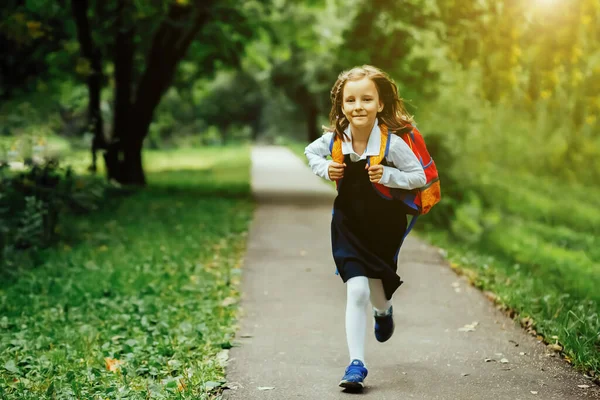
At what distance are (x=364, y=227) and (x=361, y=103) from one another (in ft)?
2.37

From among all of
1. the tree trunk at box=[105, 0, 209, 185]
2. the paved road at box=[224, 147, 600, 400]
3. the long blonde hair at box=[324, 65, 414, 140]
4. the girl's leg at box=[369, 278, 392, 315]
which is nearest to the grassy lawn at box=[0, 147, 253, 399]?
the paved road at box=[224, 147, 600, 400]

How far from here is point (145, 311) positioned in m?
6.61

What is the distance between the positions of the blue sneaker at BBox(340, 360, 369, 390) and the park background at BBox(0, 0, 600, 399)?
0.75m

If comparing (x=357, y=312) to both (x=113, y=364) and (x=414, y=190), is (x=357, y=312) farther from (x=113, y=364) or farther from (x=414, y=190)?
(x=113, y=364)

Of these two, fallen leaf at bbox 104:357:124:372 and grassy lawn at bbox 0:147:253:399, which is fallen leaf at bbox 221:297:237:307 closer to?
grassy lawn at bbox 0:147:253:399

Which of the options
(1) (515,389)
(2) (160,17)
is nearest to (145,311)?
(1) (515,389)

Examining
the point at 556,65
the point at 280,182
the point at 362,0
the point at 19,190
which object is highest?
the point at 362,0

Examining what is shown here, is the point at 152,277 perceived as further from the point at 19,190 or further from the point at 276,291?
the point at 19,190

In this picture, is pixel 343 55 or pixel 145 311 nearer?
pixel 145 311

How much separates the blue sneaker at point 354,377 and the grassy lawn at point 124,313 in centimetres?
76

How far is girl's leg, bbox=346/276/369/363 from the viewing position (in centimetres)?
452

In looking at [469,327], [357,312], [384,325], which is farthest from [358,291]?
[469,327]

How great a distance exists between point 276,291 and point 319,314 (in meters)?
1.03

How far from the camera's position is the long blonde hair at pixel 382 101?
4488mm
